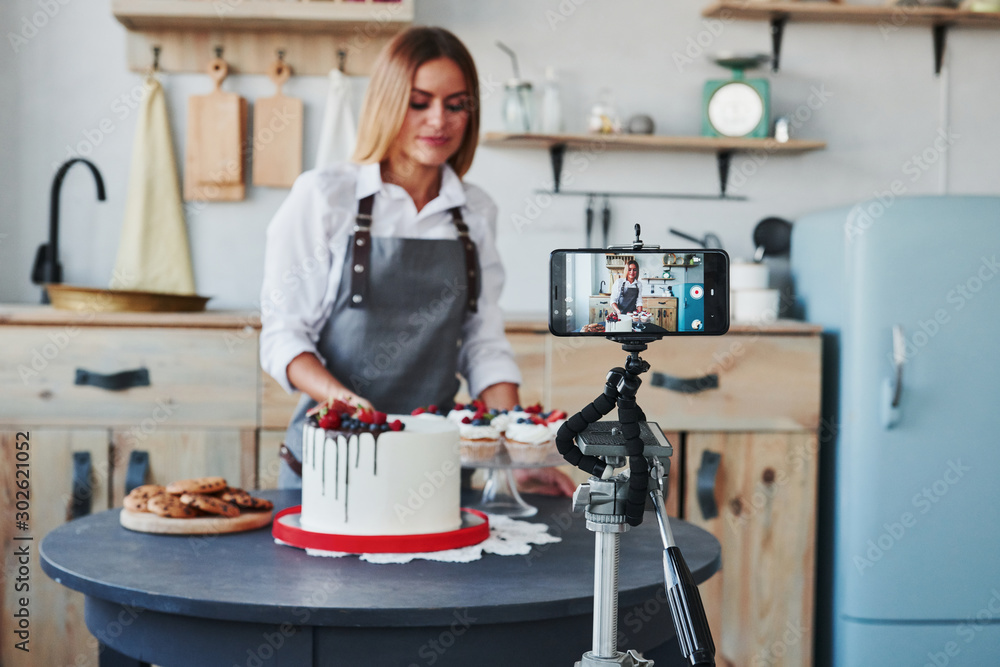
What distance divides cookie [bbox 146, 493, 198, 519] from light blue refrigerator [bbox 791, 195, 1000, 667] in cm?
185

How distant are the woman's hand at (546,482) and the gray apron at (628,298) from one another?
0.97 meters

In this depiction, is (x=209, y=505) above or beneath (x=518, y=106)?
beneath

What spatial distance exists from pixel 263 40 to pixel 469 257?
4.50 ft

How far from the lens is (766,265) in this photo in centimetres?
301

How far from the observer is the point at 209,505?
132cm

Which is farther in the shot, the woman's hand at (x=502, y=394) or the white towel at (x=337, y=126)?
the white towel at (x=337, y=126)

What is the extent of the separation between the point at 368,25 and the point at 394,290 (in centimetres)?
127

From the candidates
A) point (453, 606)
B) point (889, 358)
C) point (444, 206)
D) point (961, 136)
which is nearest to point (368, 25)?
point (444, 206)

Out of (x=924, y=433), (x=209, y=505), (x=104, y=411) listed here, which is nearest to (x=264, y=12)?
(x=104, y=411)

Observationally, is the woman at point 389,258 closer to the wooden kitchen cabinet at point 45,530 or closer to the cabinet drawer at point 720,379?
the cabinet drawer at point 720,379

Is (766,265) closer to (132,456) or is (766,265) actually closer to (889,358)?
(889,358)

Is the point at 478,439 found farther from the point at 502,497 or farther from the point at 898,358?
the point at 898,358

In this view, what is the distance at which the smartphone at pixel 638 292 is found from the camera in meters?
0.73

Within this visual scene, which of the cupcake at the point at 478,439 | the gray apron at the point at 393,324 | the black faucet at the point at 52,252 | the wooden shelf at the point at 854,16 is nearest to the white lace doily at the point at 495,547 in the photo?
the cupcake at the point at 478,439
